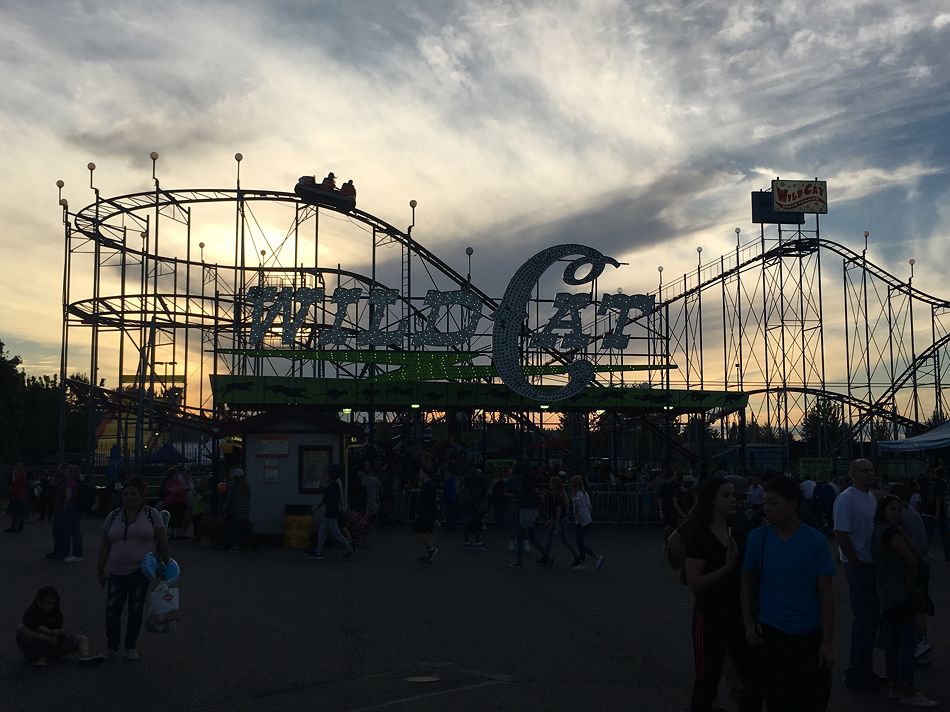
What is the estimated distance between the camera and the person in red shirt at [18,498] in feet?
70.9

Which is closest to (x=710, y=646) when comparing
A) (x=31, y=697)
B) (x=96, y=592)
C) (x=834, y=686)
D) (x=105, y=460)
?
(x=834, y=686)

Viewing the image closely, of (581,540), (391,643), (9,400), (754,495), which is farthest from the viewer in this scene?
(9,400)

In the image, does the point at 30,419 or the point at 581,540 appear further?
the point at 30,419

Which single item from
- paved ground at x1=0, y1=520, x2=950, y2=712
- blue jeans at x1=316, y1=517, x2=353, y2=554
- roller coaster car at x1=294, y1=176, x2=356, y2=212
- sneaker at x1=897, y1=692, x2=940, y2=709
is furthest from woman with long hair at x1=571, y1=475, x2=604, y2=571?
roller coaster car at x1=294, y1=176, x2=356, y2=212

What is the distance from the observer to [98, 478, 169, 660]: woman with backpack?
8.16 metres

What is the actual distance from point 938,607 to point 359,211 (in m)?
28.7

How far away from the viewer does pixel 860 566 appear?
301 inches

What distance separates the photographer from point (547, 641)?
9000 millimetres

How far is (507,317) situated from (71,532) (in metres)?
18.0

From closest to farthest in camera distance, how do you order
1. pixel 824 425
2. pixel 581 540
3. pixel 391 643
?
pixel 391 643 → pixel 581 540 → pixel 824 425

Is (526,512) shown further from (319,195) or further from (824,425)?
(824,425)

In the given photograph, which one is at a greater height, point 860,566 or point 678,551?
point 678,551

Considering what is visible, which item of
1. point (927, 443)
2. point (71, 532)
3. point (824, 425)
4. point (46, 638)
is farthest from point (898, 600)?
point (824, 425)

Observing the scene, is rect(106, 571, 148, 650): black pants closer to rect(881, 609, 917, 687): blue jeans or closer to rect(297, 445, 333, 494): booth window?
rect(881, 609, 917, 687): blue jeans
